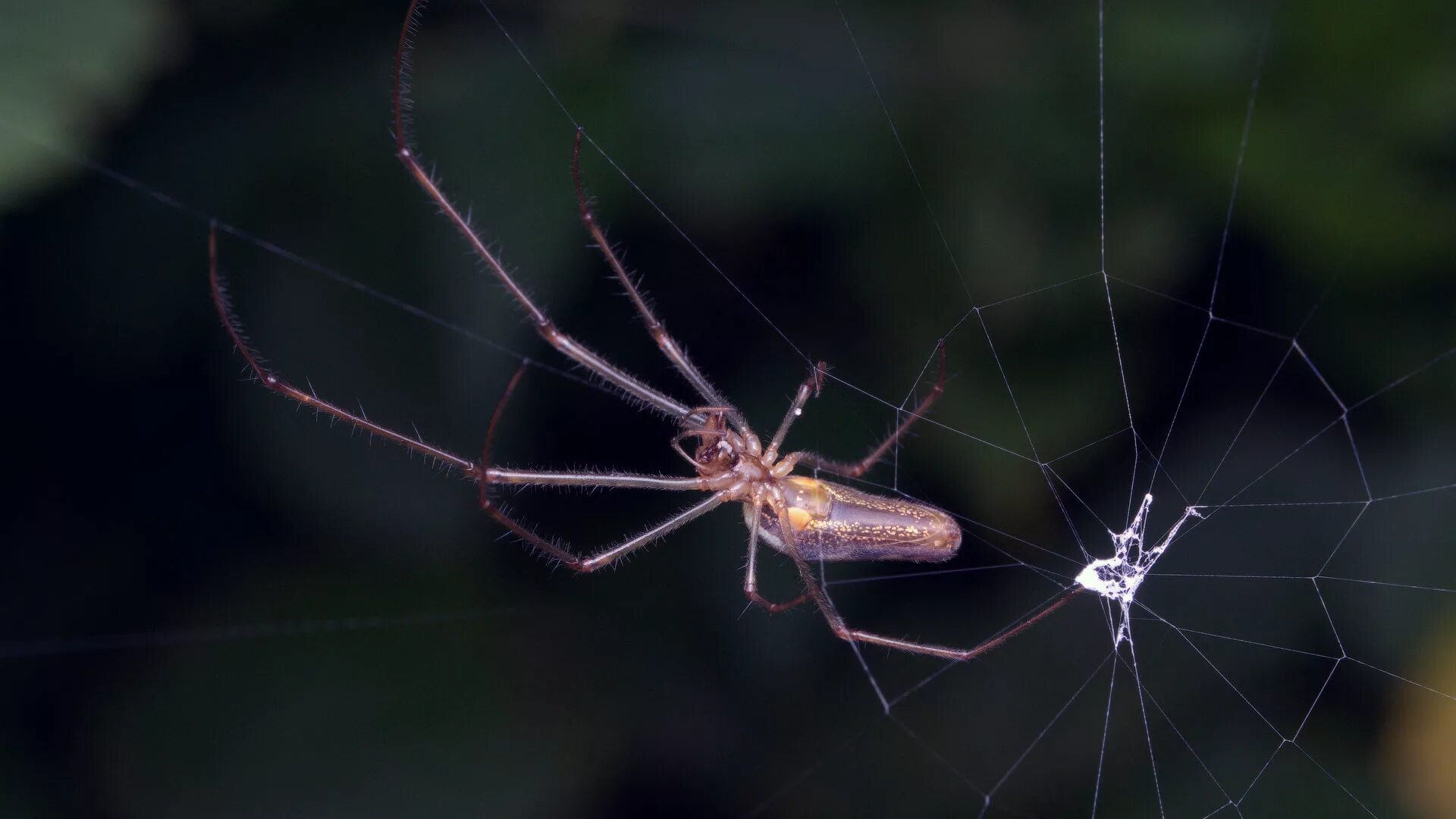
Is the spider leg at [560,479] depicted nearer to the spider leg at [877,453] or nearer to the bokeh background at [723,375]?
the bokeh background at [723,375]

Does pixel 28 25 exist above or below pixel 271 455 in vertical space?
above

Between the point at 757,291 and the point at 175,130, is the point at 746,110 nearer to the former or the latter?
the point at 757,291

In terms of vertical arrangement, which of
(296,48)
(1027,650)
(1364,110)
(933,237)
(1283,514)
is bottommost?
(1027,650)

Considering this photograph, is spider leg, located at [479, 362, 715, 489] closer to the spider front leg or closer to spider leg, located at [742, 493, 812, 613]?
the spider front leg

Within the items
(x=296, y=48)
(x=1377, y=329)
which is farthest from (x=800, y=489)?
(x=296, y=48)

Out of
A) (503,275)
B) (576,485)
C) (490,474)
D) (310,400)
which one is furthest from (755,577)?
(310,400)

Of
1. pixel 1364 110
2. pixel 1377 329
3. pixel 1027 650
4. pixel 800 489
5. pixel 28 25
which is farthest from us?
pixel 1027 650

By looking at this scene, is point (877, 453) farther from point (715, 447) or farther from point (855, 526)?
point (715, 447)
